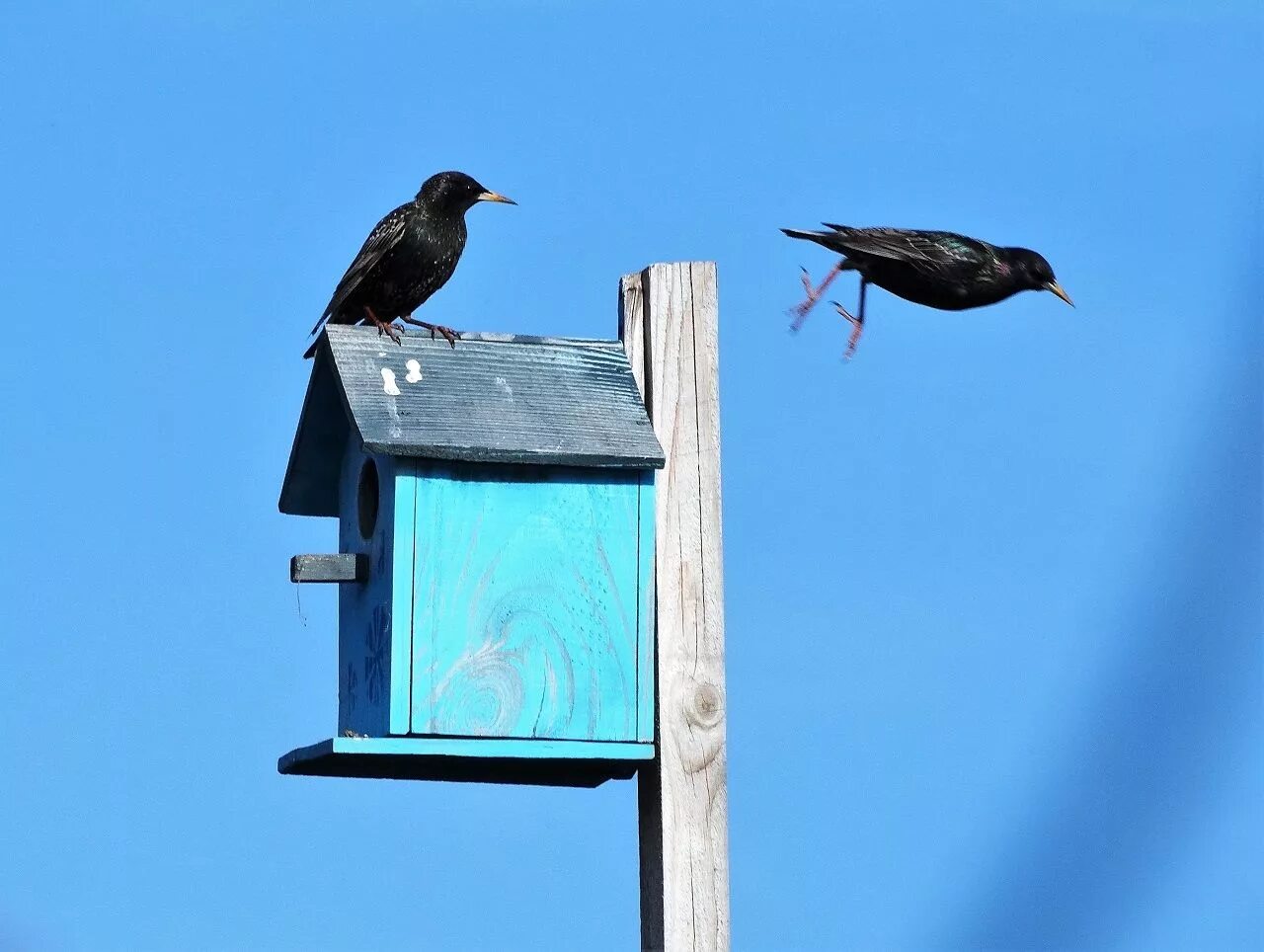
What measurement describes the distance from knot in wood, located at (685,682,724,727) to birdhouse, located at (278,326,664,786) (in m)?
0.16

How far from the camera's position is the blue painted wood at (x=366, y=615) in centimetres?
498

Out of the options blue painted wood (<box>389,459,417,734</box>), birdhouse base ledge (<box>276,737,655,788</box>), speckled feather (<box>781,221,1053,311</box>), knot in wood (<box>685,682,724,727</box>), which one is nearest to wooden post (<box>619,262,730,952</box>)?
knot in wood (<box>685,682,724,727</box>)

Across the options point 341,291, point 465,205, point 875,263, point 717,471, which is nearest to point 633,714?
point 717,471

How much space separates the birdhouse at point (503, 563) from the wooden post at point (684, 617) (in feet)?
0.29

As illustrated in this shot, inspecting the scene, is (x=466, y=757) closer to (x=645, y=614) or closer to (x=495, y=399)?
(x=645, y=614)

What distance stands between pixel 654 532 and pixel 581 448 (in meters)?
0.28

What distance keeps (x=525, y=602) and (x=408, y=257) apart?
1912mm

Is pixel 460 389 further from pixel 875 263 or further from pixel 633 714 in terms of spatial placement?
pixel 875 263

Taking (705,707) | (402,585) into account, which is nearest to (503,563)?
(402,585)

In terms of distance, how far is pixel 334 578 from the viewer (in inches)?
209

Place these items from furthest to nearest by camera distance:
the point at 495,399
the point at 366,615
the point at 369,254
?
the point at 369,254
the point at 366,615
the point at 495,399

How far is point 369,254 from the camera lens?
6.44 metres

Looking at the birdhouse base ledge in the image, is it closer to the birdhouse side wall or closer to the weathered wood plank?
the birdhouse side wall

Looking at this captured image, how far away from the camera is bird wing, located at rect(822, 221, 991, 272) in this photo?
5.61 metres
